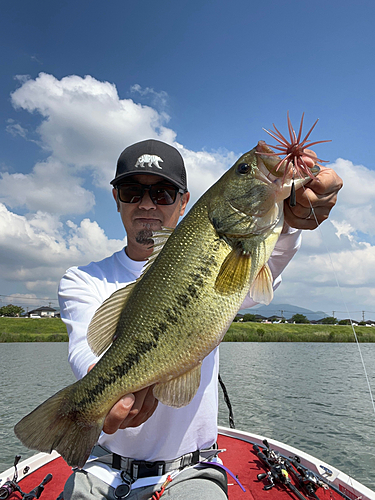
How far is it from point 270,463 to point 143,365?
4.58 meters

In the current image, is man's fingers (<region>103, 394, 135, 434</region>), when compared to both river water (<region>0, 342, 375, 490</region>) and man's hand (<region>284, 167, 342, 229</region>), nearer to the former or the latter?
man's hand (<region>284, 167, 342, 229</region>)

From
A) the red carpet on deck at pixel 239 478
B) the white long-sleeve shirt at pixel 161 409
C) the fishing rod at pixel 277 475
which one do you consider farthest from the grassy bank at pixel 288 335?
the white long-sleeve shirt at pixel 161 409

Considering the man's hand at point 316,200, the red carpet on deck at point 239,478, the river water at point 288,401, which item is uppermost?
the man's hand at point 316,200

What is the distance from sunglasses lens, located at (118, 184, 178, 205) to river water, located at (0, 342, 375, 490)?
9.72 meters

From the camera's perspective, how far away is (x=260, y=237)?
2254mm

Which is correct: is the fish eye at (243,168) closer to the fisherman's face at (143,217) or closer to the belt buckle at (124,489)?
the fisherman's face at (143,217)

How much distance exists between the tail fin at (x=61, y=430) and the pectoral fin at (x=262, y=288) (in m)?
1.22

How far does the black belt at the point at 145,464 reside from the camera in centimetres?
291

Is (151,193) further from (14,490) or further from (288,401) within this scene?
(288,401)

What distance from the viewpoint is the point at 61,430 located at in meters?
2.09

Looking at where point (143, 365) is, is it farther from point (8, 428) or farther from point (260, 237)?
point (8, 428)

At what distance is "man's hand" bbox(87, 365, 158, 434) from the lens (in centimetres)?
207

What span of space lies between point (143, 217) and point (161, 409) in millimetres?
1912

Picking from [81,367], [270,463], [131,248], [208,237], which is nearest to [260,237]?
[208,237]
